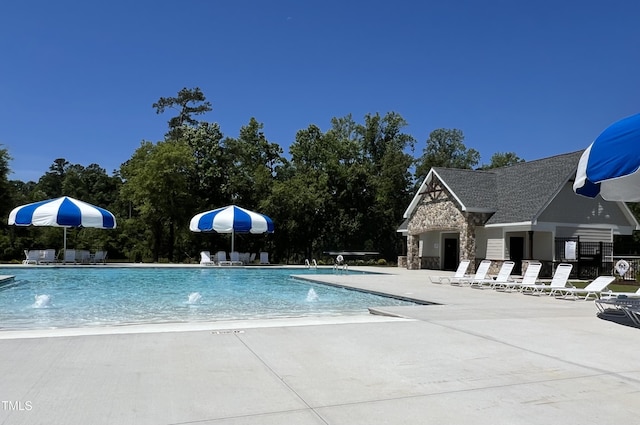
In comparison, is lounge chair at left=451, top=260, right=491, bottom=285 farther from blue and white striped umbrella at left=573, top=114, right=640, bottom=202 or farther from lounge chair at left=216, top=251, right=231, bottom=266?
lounge chair at left=216, top=251, right=231, bottom=266

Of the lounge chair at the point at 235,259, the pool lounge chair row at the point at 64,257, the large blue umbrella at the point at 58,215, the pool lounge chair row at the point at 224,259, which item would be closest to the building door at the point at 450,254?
the pool lounge chair row at the point at 224,259

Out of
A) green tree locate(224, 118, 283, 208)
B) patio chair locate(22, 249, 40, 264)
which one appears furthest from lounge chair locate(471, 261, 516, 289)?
patio chair locate(22, 249, 40, 264)

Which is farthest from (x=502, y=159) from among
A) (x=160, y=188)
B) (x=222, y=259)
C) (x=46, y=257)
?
(x=46, y=257)

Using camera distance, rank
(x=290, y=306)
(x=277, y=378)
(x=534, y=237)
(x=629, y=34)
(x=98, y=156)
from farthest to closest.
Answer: (x=98, y=156)
(x=534, y=237)
(x=629, y=34)
(x=290, y=306)
(x=277, y=378)

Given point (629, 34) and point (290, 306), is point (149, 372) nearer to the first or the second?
point (290, 306)

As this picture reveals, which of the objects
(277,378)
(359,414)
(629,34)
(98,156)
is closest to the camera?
(359,414)

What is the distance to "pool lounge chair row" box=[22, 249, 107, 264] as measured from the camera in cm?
2502

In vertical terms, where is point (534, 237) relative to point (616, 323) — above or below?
above

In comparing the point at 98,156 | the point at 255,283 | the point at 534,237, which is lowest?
the point at 255,283

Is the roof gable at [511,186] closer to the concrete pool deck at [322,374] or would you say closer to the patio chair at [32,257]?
the concrete pool deck at [322,374]

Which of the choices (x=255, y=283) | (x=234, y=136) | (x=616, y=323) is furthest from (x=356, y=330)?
(x=234, y=136)

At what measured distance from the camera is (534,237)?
79.0ft

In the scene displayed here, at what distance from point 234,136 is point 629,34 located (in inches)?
1037

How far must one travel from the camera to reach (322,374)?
15.8 ft
